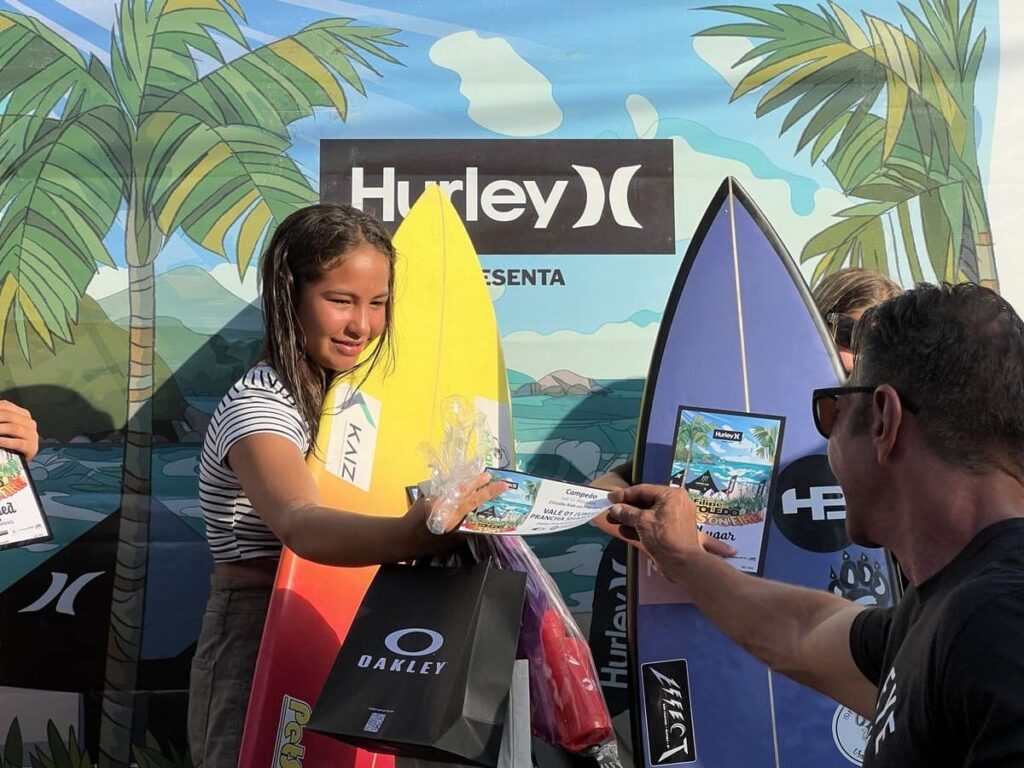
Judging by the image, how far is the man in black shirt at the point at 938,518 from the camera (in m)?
0.87

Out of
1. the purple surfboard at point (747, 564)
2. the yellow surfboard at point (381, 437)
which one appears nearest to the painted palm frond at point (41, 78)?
the yellow surfboard at point (381, 437)

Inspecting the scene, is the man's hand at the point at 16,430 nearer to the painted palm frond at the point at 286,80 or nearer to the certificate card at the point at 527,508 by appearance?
the certificate card at the point at 527,508

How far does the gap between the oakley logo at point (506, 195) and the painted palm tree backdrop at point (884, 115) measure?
46 cm

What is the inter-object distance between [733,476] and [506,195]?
1.02m

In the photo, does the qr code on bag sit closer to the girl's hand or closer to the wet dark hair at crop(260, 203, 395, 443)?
the girl's hand

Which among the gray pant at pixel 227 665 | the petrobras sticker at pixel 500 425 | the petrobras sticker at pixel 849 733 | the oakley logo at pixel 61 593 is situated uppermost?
the petrobras sticker at pixel 500 425

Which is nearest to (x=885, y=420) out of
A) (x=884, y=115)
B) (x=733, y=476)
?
(x=733, y=476)

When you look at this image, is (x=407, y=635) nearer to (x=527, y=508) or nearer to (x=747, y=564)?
(x=527, y=508)

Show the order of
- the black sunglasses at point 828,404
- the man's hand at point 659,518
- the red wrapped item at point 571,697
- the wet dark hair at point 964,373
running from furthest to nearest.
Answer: the man's hand at point 659,518 < the red wrapped item at point 571,697 < the black sunglasses at point 828,404 < the wet dark hair at point 964,373

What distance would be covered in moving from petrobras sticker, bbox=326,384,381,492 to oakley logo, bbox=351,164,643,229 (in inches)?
29.7

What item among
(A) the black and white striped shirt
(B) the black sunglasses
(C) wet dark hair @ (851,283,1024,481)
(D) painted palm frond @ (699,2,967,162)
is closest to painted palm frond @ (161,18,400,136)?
(D) painted palm frond @ (699,2,967,162)

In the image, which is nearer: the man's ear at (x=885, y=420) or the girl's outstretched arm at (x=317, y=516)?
the man's ear at (x=885, y=420)

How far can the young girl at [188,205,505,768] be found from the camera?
1.77 m

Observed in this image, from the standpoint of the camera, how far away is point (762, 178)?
302cm
